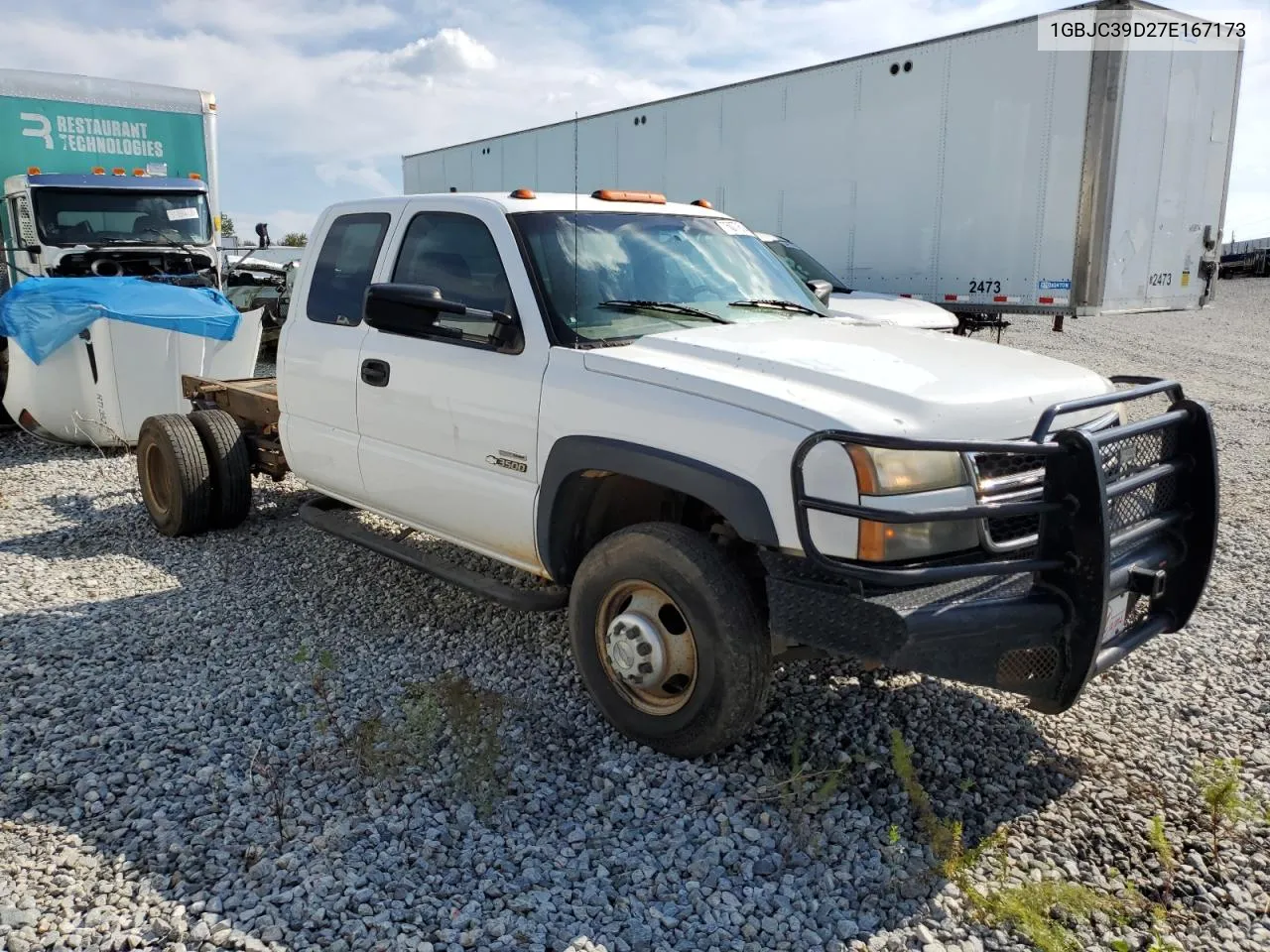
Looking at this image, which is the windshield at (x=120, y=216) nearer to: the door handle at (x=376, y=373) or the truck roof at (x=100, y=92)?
the truck roof at (x=100, y=92)

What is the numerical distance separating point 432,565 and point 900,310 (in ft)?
22.0

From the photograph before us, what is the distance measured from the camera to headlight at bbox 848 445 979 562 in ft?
9.50

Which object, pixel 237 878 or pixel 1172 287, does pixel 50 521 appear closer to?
pixel 237 878

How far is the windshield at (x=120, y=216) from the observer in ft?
34.6

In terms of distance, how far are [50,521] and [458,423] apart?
398 centimetres

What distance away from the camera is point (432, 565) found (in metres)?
4.40

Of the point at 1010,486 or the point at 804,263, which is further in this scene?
the point at 804,263

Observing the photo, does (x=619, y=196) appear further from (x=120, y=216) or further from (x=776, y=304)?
(x=120, y=216)

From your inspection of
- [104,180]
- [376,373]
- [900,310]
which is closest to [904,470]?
[376,373]

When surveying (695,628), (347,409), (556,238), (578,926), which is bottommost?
(578,926)

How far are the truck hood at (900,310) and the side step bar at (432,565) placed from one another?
558 cm

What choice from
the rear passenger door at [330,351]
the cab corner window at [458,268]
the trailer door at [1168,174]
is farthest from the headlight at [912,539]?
the trailer door at [1168,174]

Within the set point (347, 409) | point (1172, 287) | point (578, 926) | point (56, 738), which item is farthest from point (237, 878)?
point (1172, 287)

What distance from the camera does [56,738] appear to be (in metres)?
3.60
